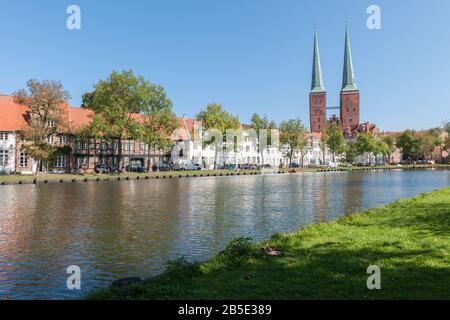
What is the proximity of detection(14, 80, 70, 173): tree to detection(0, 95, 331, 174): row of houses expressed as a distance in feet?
9.23

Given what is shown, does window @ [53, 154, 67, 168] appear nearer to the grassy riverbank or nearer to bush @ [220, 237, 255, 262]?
the grassy riverbank

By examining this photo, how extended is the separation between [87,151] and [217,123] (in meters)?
27.0

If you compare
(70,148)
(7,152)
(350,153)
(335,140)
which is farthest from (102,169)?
(350,153)

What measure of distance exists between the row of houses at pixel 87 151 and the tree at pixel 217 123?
5.71 m

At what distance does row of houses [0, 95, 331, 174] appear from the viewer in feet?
235

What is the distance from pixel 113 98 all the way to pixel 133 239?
62831 mm

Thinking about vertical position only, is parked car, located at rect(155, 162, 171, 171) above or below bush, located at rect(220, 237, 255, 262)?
above

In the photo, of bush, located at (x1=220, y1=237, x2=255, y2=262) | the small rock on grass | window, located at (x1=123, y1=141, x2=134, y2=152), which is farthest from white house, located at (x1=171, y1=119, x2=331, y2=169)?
the small rock on grass

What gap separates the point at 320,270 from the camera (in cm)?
1028

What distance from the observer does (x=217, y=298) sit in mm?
8531

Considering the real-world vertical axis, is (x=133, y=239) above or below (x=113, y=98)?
below

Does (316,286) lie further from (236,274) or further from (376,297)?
(236,274)

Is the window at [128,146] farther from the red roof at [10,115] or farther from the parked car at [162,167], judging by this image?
the red roof at [10,115]
